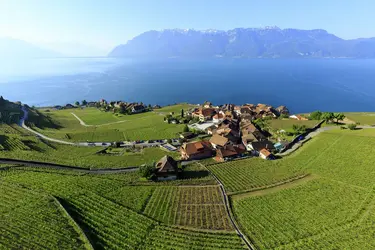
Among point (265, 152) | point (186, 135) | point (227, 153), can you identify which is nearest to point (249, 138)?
point (265, 152)

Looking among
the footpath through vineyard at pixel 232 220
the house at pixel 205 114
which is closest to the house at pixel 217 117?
the house at pixel 205 114

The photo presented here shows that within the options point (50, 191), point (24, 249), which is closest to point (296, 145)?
point (50, 191)

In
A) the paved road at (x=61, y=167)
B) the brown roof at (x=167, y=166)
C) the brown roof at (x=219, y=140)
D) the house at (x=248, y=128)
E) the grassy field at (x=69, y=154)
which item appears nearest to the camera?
the brown roof at (x=167, y=166)

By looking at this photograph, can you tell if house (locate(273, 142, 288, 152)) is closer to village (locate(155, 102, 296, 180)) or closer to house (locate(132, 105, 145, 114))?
village (locate(155, 102, 296, 180))

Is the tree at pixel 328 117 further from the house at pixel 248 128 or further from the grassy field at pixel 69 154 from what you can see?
the grassy field at pixel 69 154

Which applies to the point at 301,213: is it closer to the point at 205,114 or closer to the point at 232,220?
the point at 232,220

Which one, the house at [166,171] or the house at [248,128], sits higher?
the house at [248,128]

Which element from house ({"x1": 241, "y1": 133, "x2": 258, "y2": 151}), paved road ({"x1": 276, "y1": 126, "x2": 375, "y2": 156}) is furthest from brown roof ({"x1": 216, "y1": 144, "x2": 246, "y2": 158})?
paved road ({"x1": 276, "y1": 126, "x2": 375, "y2": 156})

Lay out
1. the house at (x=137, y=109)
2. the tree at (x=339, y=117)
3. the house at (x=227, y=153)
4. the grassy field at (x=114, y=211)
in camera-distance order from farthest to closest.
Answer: the house at (x=137, y=109)
the tree at (x=339, y=117)
the house at (x=227, y=153)
the grassy field at (x=114, y=211)
